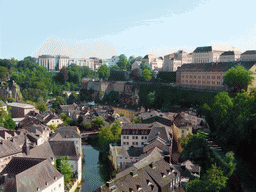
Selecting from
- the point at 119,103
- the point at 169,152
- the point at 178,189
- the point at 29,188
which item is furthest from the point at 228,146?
the point at 119,103

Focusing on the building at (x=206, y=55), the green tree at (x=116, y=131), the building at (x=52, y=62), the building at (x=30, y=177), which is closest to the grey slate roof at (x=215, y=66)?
the building at (x=206, y=55)

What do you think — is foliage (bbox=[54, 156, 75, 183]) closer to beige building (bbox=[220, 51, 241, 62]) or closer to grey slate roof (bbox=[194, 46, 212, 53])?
beige building (bbox=[220, 51, 241, 62])

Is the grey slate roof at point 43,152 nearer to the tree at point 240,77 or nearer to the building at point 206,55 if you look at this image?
the tree at point 240,77

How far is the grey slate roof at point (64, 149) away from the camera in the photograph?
2664 cm

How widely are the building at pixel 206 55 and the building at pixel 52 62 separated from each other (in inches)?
2646

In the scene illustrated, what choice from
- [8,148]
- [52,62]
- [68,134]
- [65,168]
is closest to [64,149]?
[65,168]

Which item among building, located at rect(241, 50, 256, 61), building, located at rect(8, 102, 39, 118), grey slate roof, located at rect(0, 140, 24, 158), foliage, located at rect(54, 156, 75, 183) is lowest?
foliage, located at rect(54, 156, 75, 183)

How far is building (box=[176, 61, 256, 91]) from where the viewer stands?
48.8m

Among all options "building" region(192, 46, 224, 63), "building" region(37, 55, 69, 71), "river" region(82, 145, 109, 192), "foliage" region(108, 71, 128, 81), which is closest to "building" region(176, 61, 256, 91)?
"building" region(192, 46, 224, 63)

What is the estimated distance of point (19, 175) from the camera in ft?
61.4

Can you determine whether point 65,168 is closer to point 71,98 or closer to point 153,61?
point 71,98

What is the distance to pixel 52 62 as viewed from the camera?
401ft

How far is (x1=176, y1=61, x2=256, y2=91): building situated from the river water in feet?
88.4

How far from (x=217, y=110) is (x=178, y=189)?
46.4 ft
